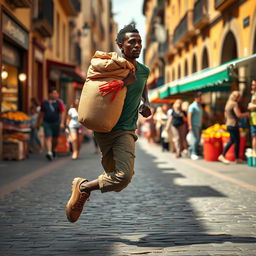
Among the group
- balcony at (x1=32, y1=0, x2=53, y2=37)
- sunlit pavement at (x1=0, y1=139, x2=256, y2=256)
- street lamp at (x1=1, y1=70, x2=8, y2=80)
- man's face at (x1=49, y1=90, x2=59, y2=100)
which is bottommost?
sunlit pavement at (x1=0, y1=139, x2=256, y2=256)

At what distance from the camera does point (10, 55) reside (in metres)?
17.4

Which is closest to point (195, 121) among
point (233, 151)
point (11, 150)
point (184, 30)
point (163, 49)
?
point (233, 151)

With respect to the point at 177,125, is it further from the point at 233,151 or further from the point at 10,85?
the point at 10,85

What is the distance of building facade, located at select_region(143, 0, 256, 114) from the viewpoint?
55.7ft

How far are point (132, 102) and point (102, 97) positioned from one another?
39 cm

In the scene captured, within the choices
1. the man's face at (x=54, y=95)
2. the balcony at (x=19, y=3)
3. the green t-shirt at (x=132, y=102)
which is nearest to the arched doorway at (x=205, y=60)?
the balcony at (x=19, y=3)

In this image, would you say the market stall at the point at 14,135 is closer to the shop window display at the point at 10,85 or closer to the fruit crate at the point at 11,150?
the fruit crate at the point at 11,150

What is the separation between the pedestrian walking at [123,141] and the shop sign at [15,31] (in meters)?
11.0

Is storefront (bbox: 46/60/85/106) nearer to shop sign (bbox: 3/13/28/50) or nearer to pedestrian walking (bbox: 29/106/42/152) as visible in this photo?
shop sign (bbox: 3/13/28/50)

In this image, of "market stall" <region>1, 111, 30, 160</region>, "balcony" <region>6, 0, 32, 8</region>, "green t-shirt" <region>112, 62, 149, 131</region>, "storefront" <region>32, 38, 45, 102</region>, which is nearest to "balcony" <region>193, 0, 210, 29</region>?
Answer: "storefront" <region>32, 38, 45, 102</region>

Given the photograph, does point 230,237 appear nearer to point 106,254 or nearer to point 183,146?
point 106,254

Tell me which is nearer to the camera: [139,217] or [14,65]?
[139,217]

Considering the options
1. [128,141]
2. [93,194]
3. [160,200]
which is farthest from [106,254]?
[93,194]

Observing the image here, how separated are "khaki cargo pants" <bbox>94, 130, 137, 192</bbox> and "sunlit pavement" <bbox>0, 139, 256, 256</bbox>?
1.56 feet
